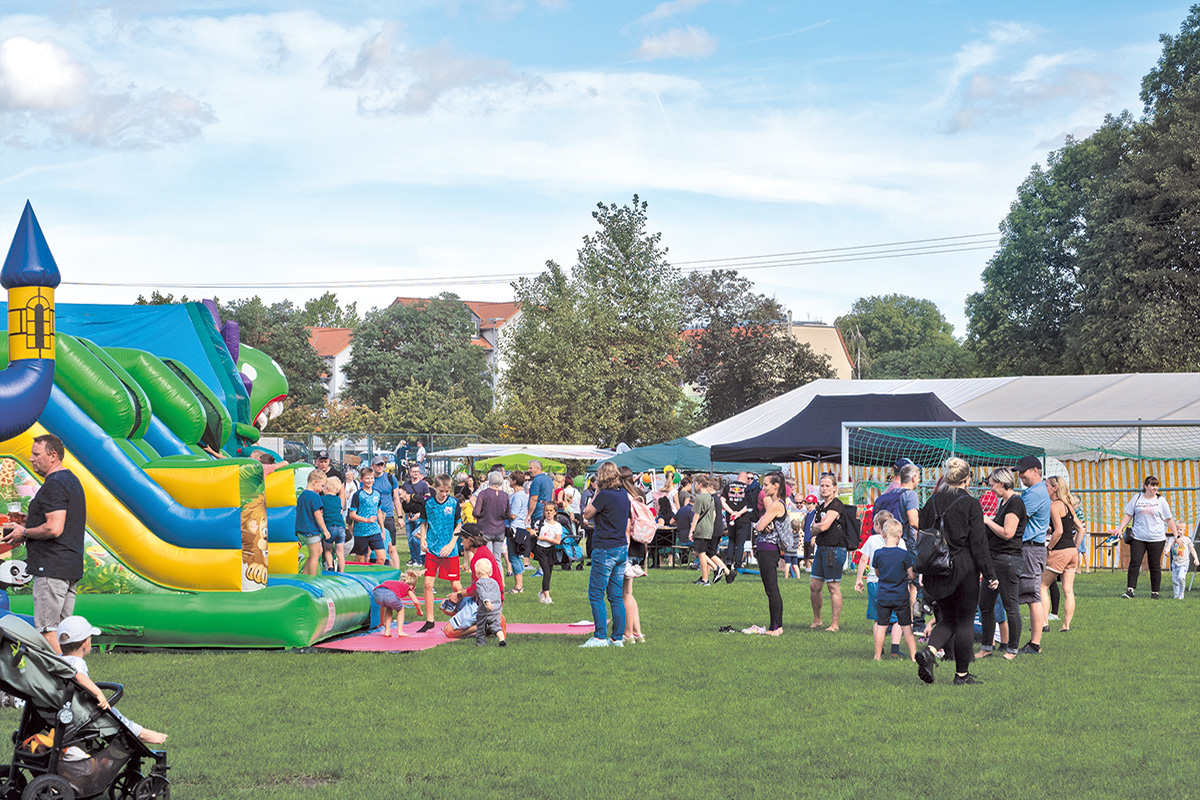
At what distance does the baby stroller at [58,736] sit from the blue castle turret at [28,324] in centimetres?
335

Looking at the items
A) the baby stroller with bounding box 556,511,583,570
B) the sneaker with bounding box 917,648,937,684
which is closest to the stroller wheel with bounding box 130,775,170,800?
the sneaker with bounding box 917,648,937,684

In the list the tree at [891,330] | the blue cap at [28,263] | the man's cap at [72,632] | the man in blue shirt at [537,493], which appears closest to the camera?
the man's cap at [72,632]

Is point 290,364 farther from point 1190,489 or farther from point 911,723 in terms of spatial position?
point 911,723

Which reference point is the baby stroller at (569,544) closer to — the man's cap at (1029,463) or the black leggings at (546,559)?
the black leggings at (546,559)

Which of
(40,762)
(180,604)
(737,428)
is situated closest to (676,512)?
(737,428)

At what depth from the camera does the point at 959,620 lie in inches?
339

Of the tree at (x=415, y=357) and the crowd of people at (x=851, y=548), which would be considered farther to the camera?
the tree at (x=415, y=357)

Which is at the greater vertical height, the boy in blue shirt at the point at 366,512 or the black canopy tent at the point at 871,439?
the black canopy tent at the point at 871,439

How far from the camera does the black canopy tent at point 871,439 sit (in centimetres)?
2202

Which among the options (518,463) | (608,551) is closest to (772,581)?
(608,551)

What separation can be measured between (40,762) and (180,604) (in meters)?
5.23

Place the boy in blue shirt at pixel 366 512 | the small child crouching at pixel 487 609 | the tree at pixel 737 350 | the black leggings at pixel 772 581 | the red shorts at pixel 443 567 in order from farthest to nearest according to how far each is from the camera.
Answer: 1. the tree at pixel 737 350
2. the boy in blue shirt at pixel 366 512
3. the red shorts at pixel 443 567
4. the black leggings at pixel 772 581
5. the small child crouching at pixel 487 609

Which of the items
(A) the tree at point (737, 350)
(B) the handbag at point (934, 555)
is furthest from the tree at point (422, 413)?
(B) the handbag at point (934, 555)

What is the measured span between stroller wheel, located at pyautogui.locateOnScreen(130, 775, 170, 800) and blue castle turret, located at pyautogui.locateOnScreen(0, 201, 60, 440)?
374 centimetres
